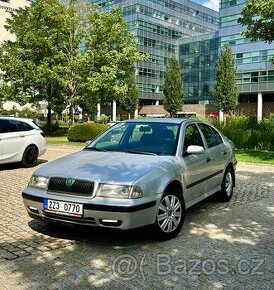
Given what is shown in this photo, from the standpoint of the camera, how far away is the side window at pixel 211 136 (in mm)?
7105

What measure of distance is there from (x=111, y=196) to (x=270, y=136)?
57.8 feet

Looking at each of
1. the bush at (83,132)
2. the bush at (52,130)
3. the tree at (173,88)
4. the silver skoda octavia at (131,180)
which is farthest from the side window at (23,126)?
the tree at (173,88)

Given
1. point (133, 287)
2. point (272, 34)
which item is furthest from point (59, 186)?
point (272, 34)

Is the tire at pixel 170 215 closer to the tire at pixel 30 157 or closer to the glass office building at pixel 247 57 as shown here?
the tire at pixel 30 157

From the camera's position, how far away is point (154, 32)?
8725 cm

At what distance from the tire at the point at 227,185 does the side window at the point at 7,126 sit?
23.5ft

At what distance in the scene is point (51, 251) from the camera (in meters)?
4.86

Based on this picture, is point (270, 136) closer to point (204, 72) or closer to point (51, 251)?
point (51, 251)

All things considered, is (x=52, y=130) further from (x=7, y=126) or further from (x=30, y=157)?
(x=7, y=126)

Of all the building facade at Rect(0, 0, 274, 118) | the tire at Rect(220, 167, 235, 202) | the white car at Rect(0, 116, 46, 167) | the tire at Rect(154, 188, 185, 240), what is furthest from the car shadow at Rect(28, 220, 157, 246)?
the building facade at Rect(0, 0, 274, 118)

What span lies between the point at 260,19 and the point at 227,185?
12.0 metres

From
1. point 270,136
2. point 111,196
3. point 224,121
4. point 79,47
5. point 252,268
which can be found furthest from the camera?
point 79,47

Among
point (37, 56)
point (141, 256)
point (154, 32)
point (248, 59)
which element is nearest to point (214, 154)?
point (141, 256)

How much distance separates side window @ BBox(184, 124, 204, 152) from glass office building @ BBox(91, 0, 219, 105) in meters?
78.4
